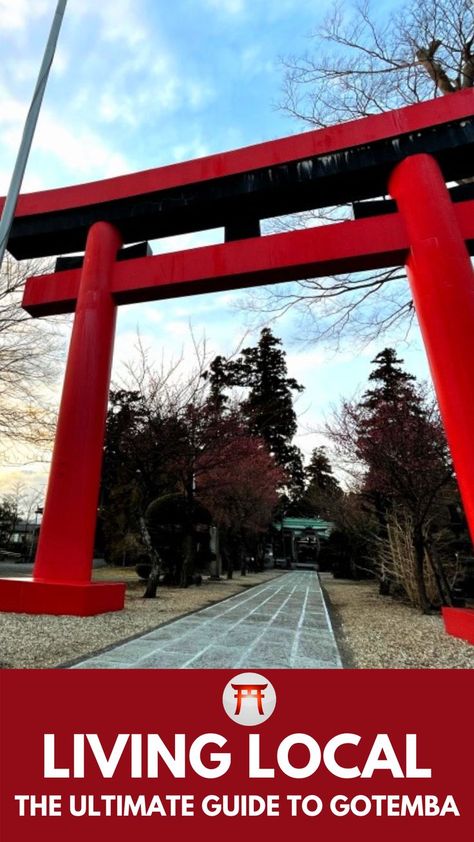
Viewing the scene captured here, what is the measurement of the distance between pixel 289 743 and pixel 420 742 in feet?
1.55

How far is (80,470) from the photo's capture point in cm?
509

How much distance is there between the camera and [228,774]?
4.55 ft

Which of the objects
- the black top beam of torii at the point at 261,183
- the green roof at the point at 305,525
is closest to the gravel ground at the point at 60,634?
the black top beam of torii at the point at 261,183

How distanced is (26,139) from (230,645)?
437cm

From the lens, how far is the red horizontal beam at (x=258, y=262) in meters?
4.86

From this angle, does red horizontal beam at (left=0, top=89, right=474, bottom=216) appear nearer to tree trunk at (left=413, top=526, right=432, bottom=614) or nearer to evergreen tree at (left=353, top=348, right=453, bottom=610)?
evergreen tree at (left=353, top=348, right=453, bottom=610)

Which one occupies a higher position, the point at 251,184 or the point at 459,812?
the point at 251,184

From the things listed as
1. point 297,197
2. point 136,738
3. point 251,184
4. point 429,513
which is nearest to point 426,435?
point 429,513

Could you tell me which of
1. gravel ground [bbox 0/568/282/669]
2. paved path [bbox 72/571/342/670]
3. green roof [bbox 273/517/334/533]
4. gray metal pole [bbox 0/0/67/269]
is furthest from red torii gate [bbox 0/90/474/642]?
green roof [bbox 273/517/334/533]

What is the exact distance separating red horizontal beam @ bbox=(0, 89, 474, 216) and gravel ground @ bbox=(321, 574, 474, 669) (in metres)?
5.70

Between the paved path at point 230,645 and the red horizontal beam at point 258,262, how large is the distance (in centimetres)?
414

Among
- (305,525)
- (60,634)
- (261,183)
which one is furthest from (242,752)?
(305,525)

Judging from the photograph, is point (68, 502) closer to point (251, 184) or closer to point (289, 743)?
point (289, 743)

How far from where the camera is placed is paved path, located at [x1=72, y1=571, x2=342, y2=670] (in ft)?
9.89
